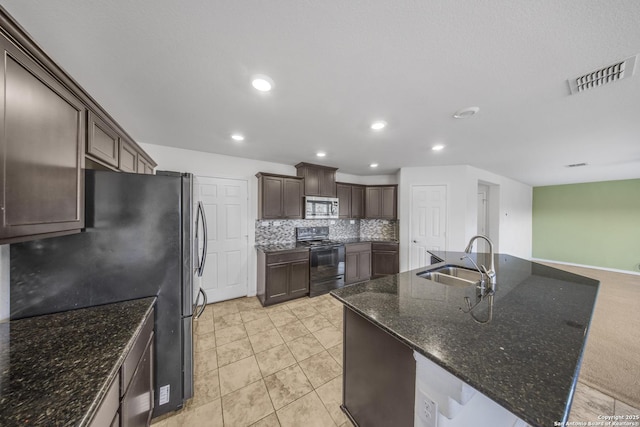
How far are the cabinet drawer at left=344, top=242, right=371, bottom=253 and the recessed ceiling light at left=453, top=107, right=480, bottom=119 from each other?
2.66 m

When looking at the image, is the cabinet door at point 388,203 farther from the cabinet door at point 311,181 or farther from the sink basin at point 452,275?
the sink basin at point 452,275

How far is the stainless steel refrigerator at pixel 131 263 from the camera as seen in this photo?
118 cm

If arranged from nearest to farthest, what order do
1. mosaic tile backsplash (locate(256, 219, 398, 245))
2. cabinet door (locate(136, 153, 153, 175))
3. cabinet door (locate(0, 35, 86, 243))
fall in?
cabinet door (locate(0, 35, 86, 243)) < cabinet door (locate(136, 153, 153, 175)) < mosaic tile backsplash (locate(256, 219, 398, 245))

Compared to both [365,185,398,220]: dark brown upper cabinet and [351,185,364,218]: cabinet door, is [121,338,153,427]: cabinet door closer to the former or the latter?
[351,185,364,218]: cabinet door

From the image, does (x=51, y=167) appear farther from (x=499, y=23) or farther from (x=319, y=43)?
(x=499, y=23)

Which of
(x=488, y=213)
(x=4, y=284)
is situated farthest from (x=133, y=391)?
(x=488, y=213)

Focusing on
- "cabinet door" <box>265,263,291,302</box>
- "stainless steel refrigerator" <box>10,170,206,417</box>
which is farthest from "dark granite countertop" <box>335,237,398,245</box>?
"stainless steel refrigerator" <box>10,170,206,417</box>

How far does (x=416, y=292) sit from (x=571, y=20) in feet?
5.38

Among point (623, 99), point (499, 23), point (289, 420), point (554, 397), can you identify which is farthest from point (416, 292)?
point (623, 99)

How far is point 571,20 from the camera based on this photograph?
39.9 inches

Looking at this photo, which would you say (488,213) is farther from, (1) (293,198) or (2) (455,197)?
(1) (293,198)

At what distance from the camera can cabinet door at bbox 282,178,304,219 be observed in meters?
3.64

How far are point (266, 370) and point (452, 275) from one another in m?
2.03

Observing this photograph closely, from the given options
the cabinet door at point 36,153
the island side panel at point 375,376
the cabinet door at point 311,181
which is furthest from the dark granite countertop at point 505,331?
the cabinet door at point 311,181
